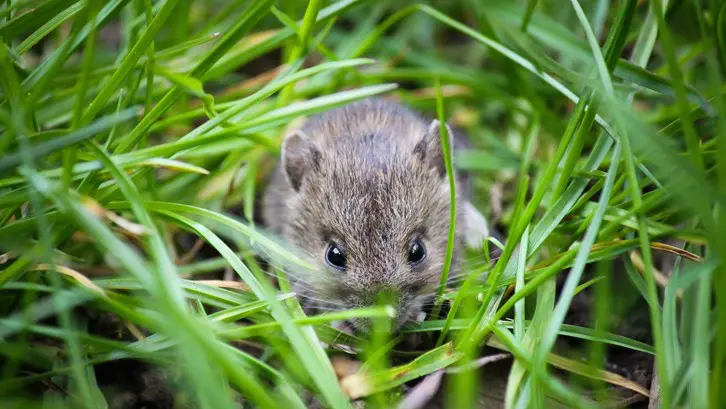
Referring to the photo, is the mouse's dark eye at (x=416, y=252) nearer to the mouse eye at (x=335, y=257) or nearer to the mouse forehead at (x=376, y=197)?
the mouse forehead at (x=376, y=197)

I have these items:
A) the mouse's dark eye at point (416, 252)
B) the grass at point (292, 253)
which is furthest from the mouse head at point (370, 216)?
the grass at point (292, 253)

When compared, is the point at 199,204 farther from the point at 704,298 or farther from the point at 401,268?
the point at 704,298

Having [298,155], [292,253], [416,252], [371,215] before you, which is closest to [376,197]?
[371,215]

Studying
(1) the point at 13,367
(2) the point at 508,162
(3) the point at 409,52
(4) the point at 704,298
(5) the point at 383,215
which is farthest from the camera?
(3) the point at 409,52

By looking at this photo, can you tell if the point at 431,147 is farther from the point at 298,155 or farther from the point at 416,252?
the point at 298,155

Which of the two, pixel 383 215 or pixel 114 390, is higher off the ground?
pixel 383 215

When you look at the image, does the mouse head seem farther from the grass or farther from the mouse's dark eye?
the grass

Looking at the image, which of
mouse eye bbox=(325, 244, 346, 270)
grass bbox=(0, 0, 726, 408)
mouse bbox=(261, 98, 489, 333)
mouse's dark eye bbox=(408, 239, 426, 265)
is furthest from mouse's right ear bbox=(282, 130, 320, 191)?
mouse's dark eye bbox=(408, 239, 426, 265)

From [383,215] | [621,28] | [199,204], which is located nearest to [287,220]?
[199,204]
